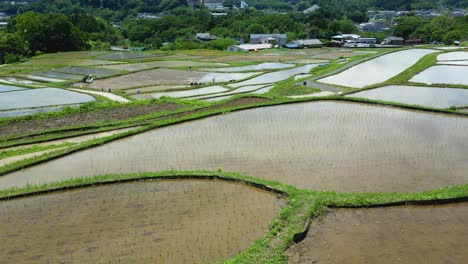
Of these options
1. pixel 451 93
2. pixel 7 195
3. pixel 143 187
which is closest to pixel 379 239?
pixel 143 187

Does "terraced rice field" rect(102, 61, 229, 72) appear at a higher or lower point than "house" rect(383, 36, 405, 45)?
lower

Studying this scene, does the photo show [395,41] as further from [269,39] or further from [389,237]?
[389,237]

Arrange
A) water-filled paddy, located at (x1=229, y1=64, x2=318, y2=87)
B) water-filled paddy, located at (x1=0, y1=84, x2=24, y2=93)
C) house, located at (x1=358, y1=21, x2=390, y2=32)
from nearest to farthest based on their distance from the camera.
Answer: water-filled paddy, located at (x1=0, y1=84, x2=24, y2=93) < water-filled paddy, located at (x1=229, y1=64, x2=318, y2=87) < house, located at (x1=358, y1=21, x2=390, y2=32)

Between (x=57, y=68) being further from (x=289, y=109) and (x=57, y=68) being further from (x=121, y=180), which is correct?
(x=121, y=180)

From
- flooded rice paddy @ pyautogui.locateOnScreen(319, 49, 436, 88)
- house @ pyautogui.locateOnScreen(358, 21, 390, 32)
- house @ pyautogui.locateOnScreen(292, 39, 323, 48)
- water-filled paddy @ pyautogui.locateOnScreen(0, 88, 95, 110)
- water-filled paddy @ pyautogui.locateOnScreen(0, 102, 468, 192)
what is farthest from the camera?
house @ pyautogui.locateOnScreen(358, 21, 390, 32)

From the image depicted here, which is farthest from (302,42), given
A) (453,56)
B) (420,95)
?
(420,95)

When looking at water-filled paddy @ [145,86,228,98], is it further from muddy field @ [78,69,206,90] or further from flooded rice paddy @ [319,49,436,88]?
flooded rice paddy @ [319,49,436,88]

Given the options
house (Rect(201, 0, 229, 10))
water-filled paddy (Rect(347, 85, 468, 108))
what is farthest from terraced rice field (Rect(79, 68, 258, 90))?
house (Rect(201, 0, 229, 10))
